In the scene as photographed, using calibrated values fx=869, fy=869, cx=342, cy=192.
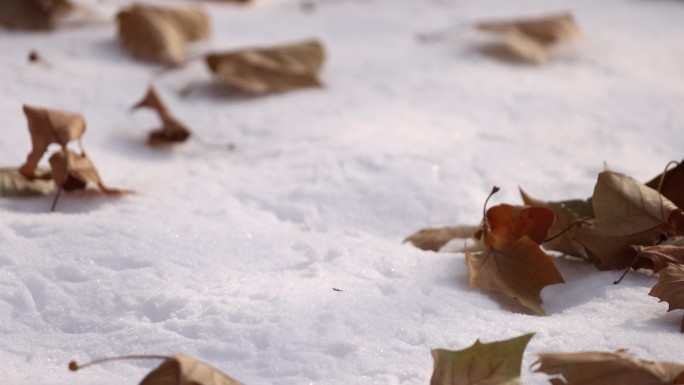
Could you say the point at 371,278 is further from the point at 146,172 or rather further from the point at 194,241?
the point at 146,172

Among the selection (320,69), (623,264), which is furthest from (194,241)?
(320,69)

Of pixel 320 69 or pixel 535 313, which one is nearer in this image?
pixel 535 313

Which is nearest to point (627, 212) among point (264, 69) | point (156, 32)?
point (264, 69)

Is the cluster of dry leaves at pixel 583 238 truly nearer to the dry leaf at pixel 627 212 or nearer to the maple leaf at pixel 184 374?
the dry leaf at pixel 627 212

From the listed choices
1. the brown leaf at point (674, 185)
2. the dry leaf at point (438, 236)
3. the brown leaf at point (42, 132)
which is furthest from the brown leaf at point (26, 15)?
the brown leaf at point (674, 185)

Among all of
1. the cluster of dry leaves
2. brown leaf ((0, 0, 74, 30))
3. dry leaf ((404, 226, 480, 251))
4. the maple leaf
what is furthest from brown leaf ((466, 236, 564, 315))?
brown leaf ((0, 0, 74, 30))

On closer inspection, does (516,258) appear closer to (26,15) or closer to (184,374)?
(184,374)
